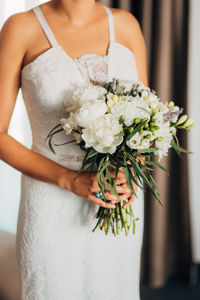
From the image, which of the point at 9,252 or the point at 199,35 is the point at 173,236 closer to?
the point at 9,252

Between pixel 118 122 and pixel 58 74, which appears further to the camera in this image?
pixel 58 74

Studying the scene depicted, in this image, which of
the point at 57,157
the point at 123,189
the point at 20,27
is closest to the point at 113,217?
the point at 123,189

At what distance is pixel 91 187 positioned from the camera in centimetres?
121

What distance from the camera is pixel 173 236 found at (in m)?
2.68

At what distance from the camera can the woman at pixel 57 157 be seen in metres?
1.25

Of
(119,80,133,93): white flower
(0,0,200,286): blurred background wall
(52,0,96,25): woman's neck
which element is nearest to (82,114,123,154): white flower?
(119,80,133,93): white flower

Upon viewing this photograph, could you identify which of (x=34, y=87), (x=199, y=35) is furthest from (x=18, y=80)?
(x=199, y=35)

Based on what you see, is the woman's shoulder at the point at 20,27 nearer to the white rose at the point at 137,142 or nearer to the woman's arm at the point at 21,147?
the woman's arm at the point at 21,147

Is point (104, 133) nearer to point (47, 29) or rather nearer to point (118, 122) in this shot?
point (118, 122)

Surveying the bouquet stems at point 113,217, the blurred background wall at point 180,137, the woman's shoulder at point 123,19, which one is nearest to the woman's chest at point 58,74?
the woman's shoulder at point 123,19

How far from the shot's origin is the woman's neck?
1343 mm

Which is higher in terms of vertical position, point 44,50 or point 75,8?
point 75,8

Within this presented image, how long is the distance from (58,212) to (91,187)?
0.69 feet

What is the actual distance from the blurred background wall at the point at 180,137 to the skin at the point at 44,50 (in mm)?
883
